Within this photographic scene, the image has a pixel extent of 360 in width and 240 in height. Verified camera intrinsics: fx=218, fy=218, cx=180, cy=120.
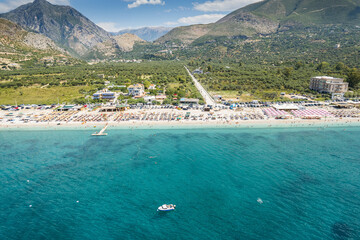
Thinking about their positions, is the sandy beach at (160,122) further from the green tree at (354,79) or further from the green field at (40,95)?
the green tree at (354,79)

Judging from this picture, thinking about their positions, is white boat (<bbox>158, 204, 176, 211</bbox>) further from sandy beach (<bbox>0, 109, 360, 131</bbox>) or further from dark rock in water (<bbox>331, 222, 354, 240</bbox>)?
sandy beach (<bbox>0, 109, 360, 131</bbox>)

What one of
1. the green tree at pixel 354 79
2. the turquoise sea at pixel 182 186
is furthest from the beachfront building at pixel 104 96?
the green tree at pixel 354 79

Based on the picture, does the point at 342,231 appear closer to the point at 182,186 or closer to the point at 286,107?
the point at 182,186

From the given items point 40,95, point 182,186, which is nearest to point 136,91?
point 40,95

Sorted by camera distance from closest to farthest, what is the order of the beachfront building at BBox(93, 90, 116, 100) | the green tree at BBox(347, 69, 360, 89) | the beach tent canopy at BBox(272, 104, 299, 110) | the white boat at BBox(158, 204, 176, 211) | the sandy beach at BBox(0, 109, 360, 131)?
the white boat at BBox(158, 204, 176, 211)
the sandy beach at BBox(0, 109, 360, 131)
the beach tent canopy at BBox(272, 104, 299, 110)
the beachfront building at BBox(93, 90, 116, 100)
the green tree at BBox(347, 69, 360, 89)

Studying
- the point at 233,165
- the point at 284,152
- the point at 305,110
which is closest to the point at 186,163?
the point at 233,165

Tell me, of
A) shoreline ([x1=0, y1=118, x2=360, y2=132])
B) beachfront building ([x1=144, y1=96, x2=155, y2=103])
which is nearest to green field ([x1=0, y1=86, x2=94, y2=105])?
shoreline ([x1=0, y1=118, x2=360, y2=132])

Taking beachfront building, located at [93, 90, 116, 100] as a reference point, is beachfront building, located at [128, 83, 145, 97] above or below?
above

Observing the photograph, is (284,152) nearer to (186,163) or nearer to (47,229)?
(186,163)
